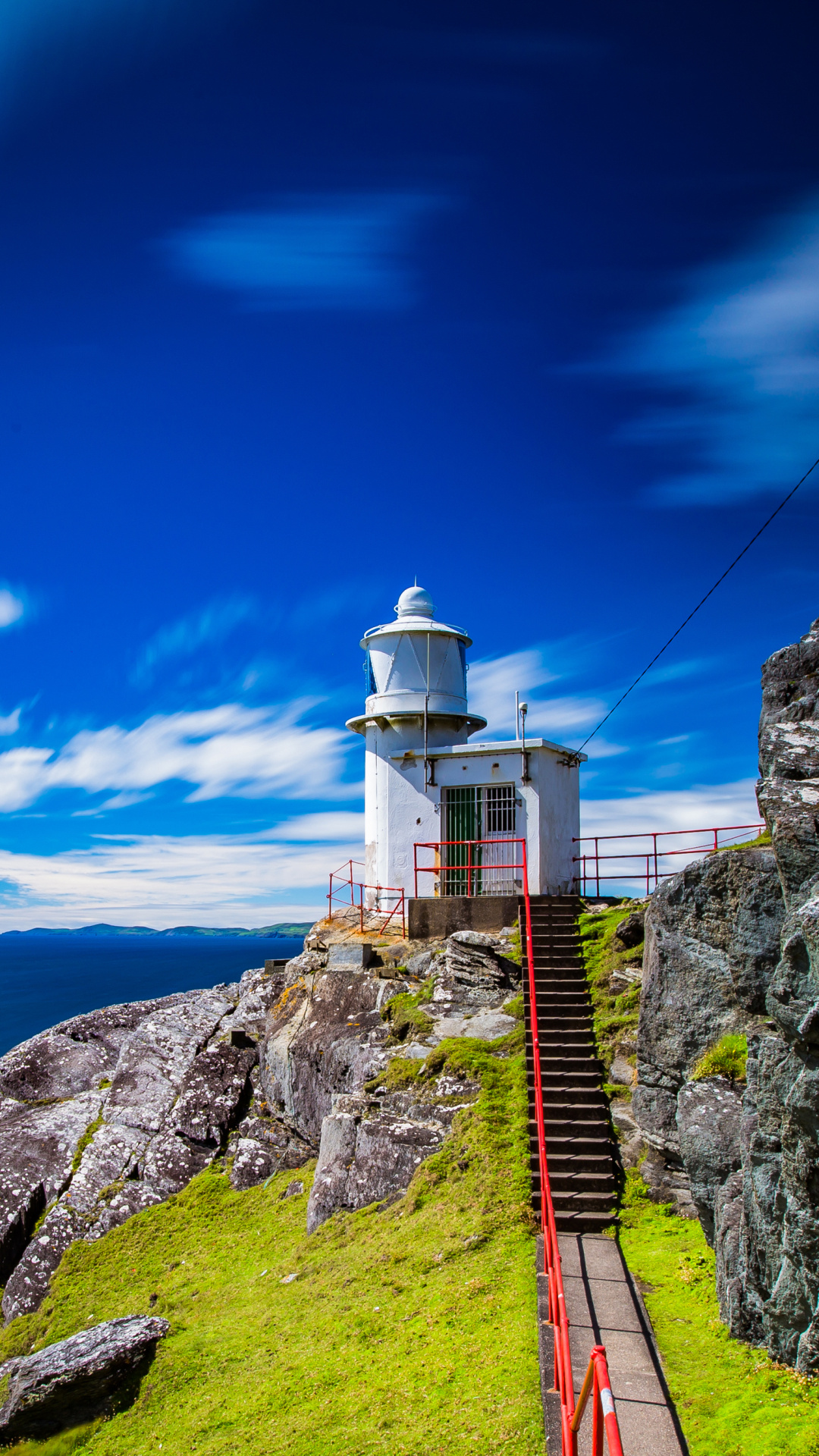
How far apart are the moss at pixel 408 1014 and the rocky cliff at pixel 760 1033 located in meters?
4.83

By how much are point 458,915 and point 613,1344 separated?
12080mm

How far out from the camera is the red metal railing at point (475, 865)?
22.8 m

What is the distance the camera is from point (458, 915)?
20.5 m

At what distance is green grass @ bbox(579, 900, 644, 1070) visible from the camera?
14305 millimetres

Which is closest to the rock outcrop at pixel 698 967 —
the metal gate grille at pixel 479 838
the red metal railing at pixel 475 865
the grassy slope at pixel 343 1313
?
the grassy slope at pixel 343 1313

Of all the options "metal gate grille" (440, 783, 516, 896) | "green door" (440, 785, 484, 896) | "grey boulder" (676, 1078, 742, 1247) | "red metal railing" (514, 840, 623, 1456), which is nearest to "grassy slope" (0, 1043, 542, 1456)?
"red metal railing" (514, 840, 623, 1456)

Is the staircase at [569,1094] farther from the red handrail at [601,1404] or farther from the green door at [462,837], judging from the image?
the red handrail at [601,1404]

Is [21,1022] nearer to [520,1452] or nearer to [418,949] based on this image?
[418,949]

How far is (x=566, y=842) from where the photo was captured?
2384cm

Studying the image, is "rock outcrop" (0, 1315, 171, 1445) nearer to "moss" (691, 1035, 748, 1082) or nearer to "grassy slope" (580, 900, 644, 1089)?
"grassy slope" (580, 900, 644, 1089)

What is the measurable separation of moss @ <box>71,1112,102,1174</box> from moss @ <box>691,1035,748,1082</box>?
43.2ft

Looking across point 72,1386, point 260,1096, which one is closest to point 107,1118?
point 260,1096

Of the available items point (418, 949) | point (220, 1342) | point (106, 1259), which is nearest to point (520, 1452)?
point (220, 1342)

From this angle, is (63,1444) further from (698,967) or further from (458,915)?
(458,915)
